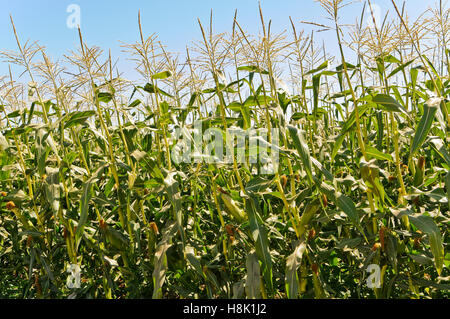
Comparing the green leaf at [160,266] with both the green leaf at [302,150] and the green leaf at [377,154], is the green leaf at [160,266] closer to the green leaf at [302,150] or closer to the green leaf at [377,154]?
the green leaf at [302,150]

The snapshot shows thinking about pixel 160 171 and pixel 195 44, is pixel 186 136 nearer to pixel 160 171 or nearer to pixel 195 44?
pixel 160 171

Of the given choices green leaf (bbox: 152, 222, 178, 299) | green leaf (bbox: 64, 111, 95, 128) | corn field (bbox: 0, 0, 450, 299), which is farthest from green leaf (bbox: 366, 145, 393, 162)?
green leaf (bbox: 64, 111, 95, 128)

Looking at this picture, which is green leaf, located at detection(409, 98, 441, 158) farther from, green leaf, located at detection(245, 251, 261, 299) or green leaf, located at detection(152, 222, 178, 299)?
green leaf, located at detection(152, 222, 178, 299)

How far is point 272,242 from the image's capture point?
7.64 feet

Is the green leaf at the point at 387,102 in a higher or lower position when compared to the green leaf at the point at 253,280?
higher

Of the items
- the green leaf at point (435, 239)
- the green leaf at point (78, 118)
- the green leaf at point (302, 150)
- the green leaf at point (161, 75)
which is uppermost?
the green leaf at point (161, 75)

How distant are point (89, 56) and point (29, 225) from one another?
1183mm

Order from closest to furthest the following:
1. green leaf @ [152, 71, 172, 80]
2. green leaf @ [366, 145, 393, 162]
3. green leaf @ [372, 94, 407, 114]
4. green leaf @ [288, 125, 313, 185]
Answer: green leaf @ [288, 125, 313, 185], green leaf @ [372, 94, 407, 114], green leaf @ [366, 145, 393, 162], green leaf @ [152, 71, 172, 80]

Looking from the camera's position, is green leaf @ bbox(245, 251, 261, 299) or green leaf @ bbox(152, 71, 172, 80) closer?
green leaf @ bbox(245, 251, 261, 299)

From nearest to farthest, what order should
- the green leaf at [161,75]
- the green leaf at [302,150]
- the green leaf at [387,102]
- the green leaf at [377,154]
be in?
the green leaf at [302,150]
the green leaf at [387,102]
the green leaf at [377,154]
the green leaf at [161,75]

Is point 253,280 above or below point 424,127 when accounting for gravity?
below

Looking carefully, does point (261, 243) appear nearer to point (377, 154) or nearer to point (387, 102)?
point (377, 154)

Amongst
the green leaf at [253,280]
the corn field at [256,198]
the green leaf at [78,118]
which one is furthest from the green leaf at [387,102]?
the green leaf at [78,118]

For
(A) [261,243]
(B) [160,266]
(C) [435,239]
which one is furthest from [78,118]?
(C) [435,239]
